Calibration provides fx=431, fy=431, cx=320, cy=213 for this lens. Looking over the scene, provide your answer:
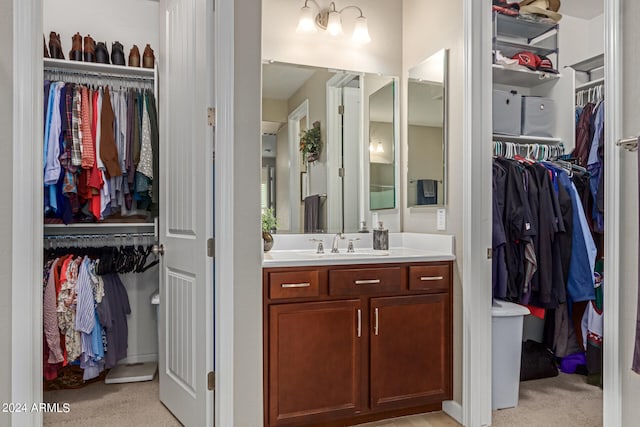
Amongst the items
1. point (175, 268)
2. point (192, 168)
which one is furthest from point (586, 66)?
point (175, 268)

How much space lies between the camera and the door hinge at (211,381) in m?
2.03

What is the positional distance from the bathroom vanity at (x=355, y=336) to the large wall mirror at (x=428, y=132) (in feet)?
1.24

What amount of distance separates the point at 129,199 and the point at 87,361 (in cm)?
108

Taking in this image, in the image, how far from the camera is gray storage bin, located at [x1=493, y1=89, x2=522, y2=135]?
2953mm

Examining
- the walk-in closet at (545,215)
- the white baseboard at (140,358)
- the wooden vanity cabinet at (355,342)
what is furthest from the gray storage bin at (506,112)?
the white baseboard at (140,358)

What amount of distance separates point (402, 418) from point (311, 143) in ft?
5.77

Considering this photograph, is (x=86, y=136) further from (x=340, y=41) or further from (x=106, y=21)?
(x=340, y=41)

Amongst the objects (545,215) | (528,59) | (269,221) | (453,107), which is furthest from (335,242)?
(528,59)

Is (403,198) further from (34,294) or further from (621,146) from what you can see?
(34,294)

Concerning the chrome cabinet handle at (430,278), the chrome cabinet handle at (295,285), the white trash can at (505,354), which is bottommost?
the white trash can at (505,354)

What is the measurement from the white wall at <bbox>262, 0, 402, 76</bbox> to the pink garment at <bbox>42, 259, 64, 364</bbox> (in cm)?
200

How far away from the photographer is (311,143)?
2891mm
